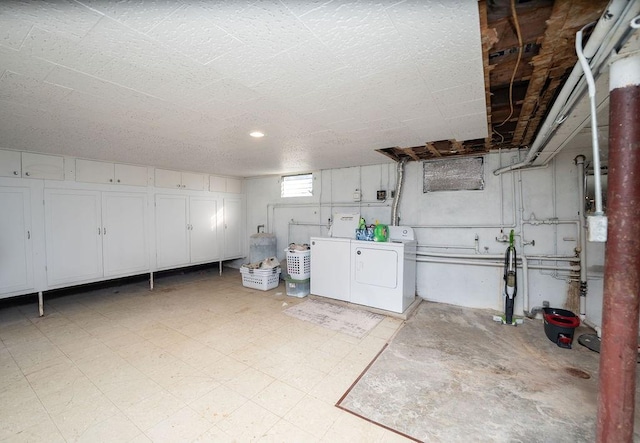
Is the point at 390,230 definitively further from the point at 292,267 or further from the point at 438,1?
the point at 438,1

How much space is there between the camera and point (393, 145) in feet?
10.5

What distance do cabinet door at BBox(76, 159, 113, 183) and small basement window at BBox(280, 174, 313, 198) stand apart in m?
3.03

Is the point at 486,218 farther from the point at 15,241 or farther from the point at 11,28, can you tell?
the point at 15,241

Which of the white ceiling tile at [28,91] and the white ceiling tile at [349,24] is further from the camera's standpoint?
the white ceiling tile at [28,91]

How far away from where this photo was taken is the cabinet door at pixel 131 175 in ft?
14.2

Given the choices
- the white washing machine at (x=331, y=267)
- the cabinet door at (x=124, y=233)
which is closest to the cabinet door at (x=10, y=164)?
the cabinet door at (x=124, y=233)

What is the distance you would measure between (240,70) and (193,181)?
4.38 meters

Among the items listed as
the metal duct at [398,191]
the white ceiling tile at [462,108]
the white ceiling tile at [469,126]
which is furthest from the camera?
the metal duct at [398,191]

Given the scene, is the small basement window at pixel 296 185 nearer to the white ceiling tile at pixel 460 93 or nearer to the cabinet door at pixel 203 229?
the cabinet door at pixel 203 229

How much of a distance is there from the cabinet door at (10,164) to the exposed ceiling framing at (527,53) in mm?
5214

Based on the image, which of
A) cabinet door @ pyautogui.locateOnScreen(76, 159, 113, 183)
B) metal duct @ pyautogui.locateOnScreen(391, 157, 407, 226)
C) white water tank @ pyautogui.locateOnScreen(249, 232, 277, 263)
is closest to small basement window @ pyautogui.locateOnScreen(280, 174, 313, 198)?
white water tank @ pyautogui.locateOnScreen(249, 232, 277, 263)

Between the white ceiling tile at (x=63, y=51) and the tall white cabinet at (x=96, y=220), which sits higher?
the white ceiling tile at (x=63, y=51)

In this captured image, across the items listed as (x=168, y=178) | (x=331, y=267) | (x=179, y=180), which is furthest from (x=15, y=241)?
(x=331, y=267)

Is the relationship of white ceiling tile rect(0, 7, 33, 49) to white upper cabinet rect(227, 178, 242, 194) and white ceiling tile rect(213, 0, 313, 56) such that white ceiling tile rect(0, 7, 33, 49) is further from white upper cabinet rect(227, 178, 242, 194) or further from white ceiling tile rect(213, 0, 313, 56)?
white upper cabinet rect(227, 178, 242, 194)
